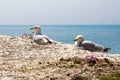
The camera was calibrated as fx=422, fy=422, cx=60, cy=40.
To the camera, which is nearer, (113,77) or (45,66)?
(113,77)

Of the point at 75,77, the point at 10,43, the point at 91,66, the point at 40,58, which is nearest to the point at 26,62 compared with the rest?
the point at 40,58

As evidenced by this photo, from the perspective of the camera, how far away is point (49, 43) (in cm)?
2908

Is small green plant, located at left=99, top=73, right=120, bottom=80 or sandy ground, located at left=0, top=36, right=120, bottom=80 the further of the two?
sandy ground, located at left=0, top=36, right=120, bottom=80

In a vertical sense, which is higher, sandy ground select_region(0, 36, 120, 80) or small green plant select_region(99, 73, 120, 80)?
small green plant select_region(99, 73, 120, 80)

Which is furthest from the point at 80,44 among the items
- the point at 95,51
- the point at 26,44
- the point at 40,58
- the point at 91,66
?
the point at 91,66

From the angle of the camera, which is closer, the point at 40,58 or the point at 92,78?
the point at 92,78

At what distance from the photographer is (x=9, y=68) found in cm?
1911

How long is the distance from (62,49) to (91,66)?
7.71 m

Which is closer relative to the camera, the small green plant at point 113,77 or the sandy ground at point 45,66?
the small green plant at point 113,77

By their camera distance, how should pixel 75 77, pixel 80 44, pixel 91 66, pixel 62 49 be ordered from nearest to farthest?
pixel 75 77 < pixel 91 66 < pixel 62 49 < pixel 80 44

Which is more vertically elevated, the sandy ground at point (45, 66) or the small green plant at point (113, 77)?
the small green plant at point (113, 77)

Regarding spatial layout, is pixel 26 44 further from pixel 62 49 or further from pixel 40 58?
pixel 40 58

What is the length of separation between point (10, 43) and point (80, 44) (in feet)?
15.4

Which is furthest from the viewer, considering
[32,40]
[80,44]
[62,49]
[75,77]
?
[32,40]
